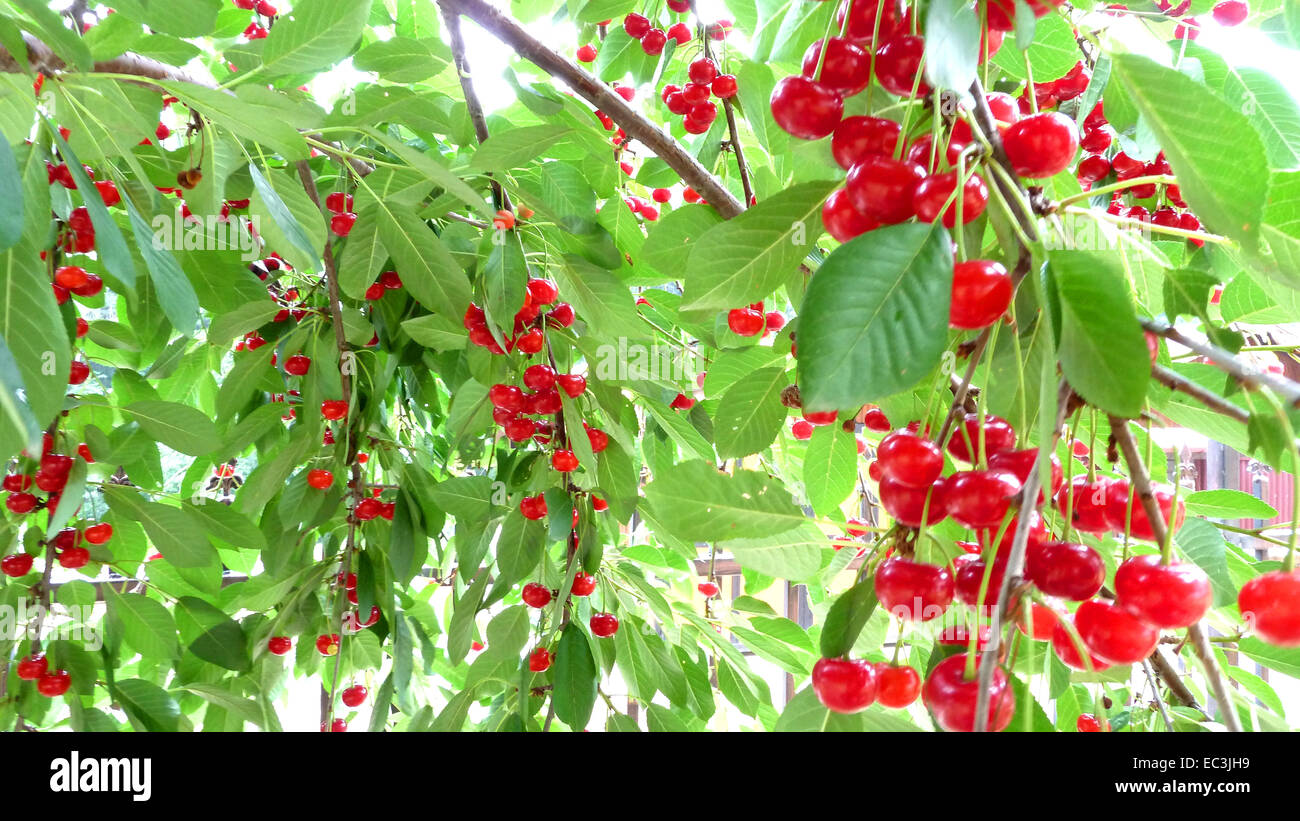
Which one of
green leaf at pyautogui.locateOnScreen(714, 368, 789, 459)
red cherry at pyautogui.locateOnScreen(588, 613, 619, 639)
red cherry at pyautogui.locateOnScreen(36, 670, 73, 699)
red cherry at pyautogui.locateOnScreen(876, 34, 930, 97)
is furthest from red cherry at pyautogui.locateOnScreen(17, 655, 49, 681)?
red cherry at pyautogui.locateOnScreen(876, 34, 930, 97)

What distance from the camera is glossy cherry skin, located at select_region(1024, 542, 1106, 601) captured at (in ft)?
1.41

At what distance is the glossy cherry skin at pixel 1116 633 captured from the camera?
0.42 meters

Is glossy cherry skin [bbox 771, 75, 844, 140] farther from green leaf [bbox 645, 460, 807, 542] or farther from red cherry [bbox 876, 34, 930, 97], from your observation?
green leaf [bbox 645, 460, 807, 542]

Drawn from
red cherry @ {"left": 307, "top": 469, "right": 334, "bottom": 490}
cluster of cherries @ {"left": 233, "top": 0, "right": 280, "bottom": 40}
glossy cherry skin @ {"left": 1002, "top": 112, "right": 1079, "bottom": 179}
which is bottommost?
glossy cherry skin @ {"left": 1002, "top": 112, "right": 1079, "bottom": 179}

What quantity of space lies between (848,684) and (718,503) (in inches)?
5.4

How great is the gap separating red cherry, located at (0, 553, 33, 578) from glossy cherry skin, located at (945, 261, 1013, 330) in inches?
55.1

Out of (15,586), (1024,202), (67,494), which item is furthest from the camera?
(15,586)

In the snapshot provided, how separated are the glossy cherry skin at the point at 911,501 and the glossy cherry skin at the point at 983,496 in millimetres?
33

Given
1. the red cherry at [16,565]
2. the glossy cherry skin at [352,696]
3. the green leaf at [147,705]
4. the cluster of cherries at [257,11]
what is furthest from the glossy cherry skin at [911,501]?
the glossy cherry skin at [352,696]
